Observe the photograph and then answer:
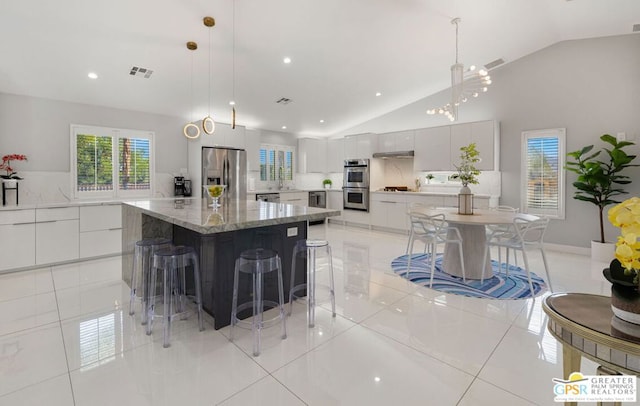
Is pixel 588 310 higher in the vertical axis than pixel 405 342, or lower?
higher

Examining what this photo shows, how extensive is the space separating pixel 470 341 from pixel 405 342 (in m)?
0.50

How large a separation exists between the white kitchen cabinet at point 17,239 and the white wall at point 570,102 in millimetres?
7331

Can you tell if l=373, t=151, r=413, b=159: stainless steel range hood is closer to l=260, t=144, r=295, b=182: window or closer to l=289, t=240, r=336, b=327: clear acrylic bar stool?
l=260, t=144, r=295, b=182: window

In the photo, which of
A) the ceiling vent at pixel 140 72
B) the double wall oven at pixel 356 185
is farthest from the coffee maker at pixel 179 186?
the double wall oven at pixel 356 185

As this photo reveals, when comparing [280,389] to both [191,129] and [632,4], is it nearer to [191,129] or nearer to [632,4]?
[191,129]

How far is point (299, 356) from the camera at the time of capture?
210cm

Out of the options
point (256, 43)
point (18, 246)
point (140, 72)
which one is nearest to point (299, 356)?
point (256, 43)

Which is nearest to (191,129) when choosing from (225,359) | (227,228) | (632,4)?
(227,228)

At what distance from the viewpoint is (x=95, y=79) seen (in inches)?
170

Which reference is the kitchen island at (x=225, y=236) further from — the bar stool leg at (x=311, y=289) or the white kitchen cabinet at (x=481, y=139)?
the white kitchen cabinet at (x=481, y=139)

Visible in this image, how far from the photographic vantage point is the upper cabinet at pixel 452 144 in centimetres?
551

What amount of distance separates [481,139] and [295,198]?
4.12 m

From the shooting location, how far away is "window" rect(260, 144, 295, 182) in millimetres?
7531

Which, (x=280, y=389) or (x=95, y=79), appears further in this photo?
(x=95, y=79)
